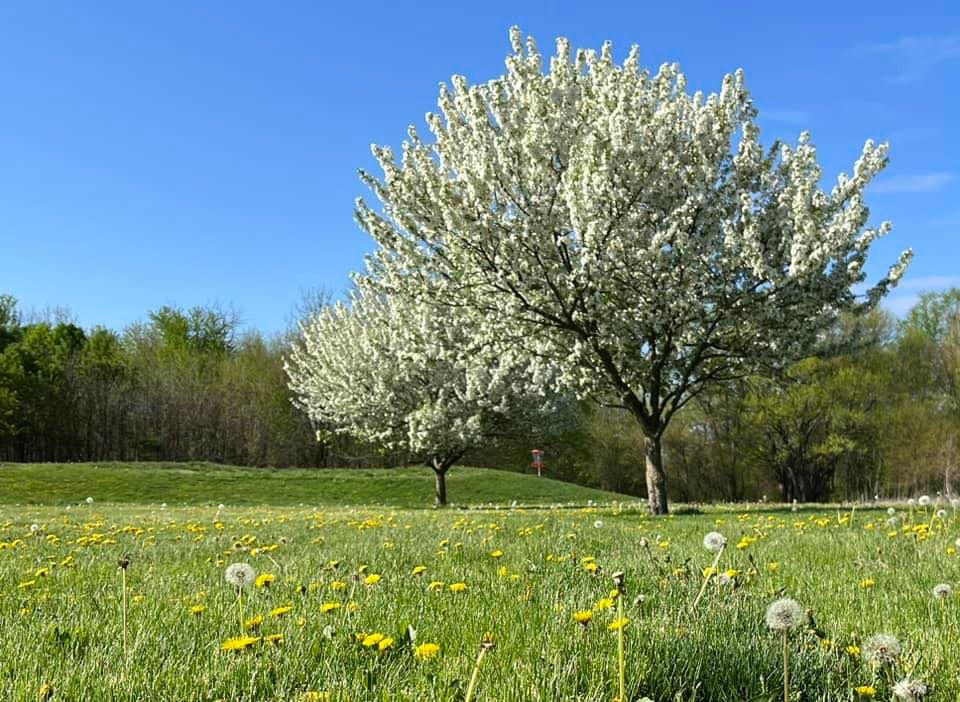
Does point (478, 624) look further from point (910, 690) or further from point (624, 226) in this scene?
point (624, 226)

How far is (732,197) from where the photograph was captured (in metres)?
16.4

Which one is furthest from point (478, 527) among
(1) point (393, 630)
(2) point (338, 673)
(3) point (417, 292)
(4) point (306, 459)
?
(4) point (306, 459)

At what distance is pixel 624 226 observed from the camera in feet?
48.8

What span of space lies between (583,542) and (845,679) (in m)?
4.51

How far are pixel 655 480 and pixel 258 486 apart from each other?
24235mm

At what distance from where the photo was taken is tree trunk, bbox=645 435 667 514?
1659 cm

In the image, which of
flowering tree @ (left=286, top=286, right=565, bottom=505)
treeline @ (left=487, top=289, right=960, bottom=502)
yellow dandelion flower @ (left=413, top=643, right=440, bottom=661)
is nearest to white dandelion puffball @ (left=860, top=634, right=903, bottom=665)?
yellow dandelion flower @ (left=413, top=643, right=440, bottom=661)

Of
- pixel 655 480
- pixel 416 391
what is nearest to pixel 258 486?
pixel 416 391

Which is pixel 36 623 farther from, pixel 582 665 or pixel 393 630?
pixel 582 665

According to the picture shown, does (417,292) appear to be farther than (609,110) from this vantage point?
Yes

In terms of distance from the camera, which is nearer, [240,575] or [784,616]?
[784,616]

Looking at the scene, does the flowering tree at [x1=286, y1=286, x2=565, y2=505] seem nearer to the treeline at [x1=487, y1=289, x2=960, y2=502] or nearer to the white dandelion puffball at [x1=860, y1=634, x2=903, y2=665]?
the treeline at [x1=487, y1=289, x2=960, y2=502]

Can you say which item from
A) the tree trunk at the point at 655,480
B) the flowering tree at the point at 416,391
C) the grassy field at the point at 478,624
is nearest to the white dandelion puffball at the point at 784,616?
the grassy field at the point at 478,624

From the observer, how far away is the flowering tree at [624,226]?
14977mm
